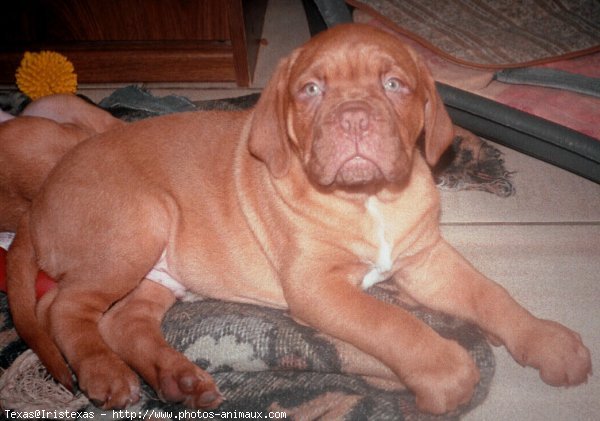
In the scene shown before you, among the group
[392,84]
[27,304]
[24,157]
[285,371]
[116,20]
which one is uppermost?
[392,84]

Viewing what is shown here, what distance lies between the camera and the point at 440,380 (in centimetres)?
209

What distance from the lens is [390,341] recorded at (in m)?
2.13

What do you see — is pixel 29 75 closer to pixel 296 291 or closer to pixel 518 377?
pixel 296 291

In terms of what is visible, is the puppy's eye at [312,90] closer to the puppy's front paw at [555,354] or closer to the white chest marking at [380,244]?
the white chest marking at [380,244]

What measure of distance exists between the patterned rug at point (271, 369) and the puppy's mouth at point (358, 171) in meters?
0.76

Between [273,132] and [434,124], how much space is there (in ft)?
2.42

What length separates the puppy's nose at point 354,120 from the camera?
204 cm

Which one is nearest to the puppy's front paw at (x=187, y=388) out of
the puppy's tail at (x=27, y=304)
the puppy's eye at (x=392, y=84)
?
the puppy's tail at (x=27, y=304)

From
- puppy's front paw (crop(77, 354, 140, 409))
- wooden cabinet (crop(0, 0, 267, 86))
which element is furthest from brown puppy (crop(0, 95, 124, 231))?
wooden cabinet (crop(0, 0, 267, 86))

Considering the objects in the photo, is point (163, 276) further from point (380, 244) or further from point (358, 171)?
point (358, 171)

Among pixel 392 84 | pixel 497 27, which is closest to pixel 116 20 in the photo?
pixel 497 27

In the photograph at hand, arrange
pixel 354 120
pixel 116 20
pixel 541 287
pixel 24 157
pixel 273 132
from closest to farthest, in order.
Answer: pixel 354 120 → pixel 273 132 → pixel 541 287 → pixel 24 157 → pixel 116 20

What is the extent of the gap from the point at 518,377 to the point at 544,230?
1.16 meters

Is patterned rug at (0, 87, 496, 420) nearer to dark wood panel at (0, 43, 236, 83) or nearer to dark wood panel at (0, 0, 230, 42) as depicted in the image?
dark wood panel at (0, 43, 236, 83)
